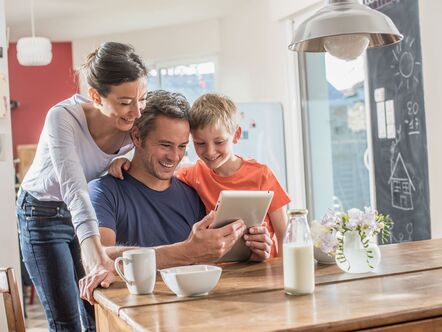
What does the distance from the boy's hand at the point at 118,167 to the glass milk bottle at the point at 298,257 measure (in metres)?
0.75

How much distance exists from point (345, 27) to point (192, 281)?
0.79 meters

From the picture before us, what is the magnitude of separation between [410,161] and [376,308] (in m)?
2.51

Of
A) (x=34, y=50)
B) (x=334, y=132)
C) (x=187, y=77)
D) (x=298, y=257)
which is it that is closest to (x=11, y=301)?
(x=298, y=257)

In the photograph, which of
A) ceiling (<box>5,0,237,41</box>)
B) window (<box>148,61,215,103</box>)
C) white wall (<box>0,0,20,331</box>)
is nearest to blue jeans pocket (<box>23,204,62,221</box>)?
white wall (<box>0,0,20,331</box>)

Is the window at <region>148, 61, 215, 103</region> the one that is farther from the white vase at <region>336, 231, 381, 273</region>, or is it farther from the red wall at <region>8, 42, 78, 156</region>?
Result: the white vase at <region>336, 231, 381, 273</region>

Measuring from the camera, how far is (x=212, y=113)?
219cm

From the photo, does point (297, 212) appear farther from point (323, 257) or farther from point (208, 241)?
point (323, 257)

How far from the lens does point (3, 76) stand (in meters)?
4.06

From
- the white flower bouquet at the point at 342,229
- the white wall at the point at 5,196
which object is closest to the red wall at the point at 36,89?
the white wall at the point at 5,196

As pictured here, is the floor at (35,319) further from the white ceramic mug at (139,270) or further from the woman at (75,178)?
the white ceramic mug at (139,270)

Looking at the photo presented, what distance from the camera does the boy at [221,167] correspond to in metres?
2.20

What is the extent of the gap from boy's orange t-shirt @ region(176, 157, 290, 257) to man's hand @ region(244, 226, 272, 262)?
0.70 ft

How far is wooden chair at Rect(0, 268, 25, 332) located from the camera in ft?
5.72

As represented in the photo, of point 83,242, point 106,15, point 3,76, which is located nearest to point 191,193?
point 83,242
